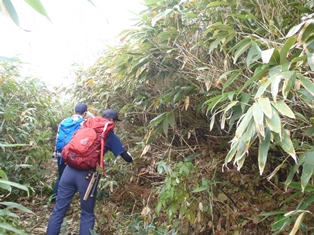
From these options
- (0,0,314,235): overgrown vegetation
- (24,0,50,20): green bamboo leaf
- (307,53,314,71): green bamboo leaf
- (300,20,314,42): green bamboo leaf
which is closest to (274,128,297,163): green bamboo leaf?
(0,0,314,235): overgrown vegetation

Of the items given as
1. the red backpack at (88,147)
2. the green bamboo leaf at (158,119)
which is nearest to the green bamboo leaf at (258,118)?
the green bamboo leaf at (158,119)

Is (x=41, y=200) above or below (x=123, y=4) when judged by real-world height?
below

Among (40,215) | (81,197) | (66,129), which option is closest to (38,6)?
(81,197)

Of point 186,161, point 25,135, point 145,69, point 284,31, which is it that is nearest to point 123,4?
point 145,69

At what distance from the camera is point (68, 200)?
8.63 ft

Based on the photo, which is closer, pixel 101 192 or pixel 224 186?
pixel 224 186

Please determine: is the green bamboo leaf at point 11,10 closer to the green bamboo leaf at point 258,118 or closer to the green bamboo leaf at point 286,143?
the green bamboo leaf at point 258,118

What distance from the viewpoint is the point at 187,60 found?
213 centimetres

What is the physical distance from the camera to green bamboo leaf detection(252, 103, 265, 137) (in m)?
1.04

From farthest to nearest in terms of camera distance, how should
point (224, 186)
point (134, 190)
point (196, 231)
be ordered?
point (134, 190) → point (224, 186) → point (196, 231)

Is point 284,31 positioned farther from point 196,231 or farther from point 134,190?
point 134,190

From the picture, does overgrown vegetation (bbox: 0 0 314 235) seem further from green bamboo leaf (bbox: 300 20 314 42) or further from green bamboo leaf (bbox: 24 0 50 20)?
green bamboo leaf (bbox: 24 0 50 20)

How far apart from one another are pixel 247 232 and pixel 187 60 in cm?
143

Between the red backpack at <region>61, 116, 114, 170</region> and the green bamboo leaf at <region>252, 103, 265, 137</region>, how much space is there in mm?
1674
